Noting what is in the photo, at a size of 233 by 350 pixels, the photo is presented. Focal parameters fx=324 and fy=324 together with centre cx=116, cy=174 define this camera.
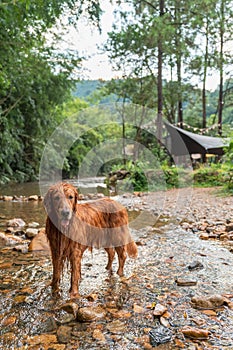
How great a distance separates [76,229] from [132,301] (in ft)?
2.88

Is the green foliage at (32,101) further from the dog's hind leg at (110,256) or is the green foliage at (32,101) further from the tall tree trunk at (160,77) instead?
the dog's hind leg at (110,256)

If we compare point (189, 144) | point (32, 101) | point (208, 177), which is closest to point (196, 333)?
point (208, 177)

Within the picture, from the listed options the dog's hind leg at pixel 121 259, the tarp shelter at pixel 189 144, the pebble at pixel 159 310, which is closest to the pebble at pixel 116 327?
the pebble at pixel 159 310

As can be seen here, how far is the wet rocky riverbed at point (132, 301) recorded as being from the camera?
7.84ft

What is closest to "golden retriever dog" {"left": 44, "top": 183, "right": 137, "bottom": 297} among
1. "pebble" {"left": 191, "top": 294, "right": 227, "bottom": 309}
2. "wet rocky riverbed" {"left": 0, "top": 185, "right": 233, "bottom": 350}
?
"wet rocky riverbed" {"left": 0, "top": 185, "right": 233, "bottom": 350}

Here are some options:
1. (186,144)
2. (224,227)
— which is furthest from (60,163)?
(224,227)

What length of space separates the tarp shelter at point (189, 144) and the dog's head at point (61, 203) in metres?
15.6

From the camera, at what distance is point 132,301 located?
3098 millimetres

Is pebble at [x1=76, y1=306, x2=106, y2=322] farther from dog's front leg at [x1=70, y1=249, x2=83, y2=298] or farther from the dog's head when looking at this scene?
the dog's head

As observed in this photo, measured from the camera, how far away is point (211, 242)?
17.4 ft

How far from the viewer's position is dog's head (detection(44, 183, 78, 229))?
118 inches

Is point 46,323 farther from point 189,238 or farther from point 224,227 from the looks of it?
point 224,227

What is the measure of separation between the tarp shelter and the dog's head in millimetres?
15637

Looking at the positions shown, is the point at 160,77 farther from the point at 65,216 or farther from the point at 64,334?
the point at 64,334
